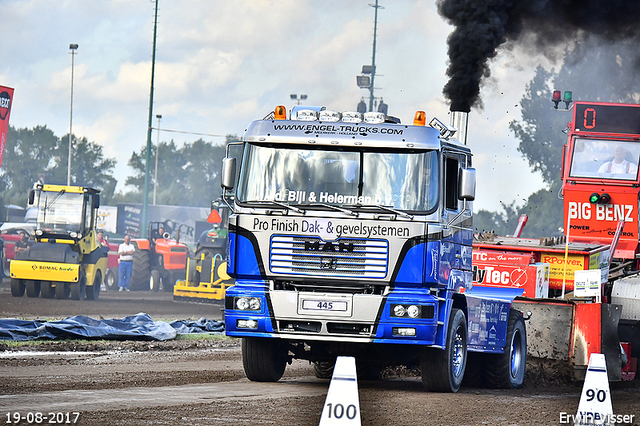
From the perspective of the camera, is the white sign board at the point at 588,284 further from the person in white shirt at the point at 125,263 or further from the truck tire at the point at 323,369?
the person in white shirt at the point at 125,263

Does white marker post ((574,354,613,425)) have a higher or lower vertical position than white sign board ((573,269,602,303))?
lower

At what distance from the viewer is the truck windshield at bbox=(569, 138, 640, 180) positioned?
17.3 metres

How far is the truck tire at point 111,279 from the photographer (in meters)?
41.1

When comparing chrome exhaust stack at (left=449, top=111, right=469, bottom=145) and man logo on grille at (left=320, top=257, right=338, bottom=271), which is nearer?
man logo on grille at (left=320, top=257, right=338, bottom=271)

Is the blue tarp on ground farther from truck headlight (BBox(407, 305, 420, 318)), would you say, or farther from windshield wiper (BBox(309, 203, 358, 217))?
truck headlight (BBox(407, 305, 420, 318))

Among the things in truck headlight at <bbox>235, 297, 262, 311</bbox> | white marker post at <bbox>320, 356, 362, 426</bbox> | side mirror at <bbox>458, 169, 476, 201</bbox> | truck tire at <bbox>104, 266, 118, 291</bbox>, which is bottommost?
truck tire at <bbox>104, 266, 118, 291</bbox>

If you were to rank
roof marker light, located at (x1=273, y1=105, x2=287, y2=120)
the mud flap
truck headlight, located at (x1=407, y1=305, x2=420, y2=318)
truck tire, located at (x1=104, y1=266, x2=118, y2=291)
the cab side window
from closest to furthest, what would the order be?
truck headlight, located at (x1=407, y1=305, x2=420, y2=318), the cab side window, roof marker light, located at (x1=273, y1=105, x2=287, y2=120), the mud flap, truck tire, located at (x1=104, y1=266, x2=118, y2=291)

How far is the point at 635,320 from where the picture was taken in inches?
572

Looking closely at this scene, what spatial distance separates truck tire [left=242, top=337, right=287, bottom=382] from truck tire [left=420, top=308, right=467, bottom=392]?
178 cm

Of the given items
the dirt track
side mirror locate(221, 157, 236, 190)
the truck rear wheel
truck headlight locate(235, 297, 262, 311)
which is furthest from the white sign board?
the truck rear wheel

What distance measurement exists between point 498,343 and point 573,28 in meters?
9.87

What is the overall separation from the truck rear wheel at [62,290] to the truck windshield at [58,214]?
160 cm

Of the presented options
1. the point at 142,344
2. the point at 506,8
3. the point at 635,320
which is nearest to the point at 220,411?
the point at 635,320

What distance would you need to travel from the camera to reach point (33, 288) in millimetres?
30531
